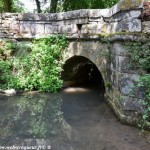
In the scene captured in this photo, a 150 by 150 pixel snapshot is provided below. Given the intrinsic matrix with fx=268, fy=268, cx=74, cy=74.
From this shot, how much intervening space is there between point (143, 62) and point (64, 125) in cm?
211

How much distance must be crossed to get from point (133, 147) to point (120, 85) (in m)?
1.59

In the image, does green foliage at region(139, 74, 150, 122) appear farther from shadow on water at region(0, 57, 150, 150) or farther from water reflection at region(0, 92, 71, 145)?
water reflection at region(0, 92, 71, 145)

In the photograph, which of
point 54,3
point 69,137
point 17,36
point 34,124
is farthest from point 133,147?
point 54,3

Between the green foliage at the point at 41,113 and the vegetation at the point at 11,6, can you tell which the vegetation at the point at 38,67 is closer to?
the green foliage at the point at 41,113

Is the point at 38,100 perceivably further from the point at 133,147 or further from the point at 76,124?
the point at 133,147

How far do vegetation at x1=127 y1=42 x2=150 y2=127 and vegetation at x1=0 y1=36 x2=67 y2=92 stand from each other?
3542mm

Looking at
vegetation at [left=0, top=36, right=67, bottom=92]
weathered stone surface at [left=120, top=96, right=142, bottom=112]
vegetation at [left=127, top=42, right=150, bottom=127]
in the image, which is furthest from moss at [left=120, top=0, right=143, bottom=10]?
vegetation at [left=0, top=36, right=67, bottom=92]

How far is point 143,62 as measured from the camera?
209 inches

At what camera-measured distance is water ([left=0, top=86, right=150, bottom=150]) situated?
15.6 ft

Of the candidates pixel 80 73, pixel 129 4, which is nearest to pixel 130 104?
pixel 129 4

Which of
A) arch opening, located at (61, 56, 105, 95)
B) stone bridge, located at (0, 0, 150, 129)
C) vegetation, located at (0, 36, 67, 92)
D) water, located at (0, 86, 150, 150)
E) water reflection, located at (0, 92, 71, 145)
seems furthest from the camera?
arch opening, located at (61, 56, 105, 95)

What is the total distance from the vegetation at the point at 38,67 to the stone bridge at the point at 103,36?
1.09ft

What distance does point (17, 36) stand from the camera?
9.30 m

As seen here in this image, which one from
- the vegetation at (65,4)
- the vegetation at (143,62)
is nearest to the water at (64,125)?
the vegetation at (143,62)
